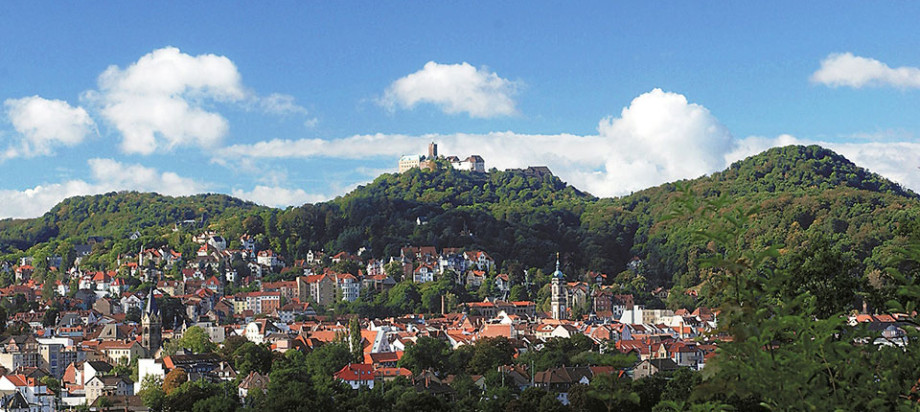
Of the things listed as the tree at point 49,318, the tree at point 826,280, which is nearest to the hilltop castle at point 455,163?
the tree at point 49,318

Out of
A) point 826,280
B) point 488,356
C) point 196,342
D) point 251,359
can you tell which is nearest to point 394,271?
point 196,342

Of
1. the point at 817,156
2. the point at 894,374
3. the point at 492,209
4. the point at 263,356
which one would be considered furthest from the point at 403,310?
the point at 894,374

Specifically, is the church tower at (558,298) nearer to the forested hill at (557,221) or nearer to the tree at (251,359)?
the forested hill at (557,221)

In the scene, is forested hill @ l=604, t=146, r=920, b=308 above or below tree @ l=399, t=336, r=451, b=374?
above

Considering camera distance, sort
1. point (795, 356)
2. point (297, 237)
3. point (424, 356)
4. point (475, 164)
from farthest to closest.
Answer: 1. point (475, 164)
2. point (297, 237)
3. point (424, 356)
4. point (795, 356)

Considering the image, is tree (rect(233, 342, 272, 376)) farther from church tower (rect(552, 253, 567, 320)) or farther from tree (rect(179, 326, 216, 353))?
church tower (rect(552, 253, 567, 320))

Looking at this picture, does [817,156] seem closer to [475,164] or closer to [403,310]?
[475,164]

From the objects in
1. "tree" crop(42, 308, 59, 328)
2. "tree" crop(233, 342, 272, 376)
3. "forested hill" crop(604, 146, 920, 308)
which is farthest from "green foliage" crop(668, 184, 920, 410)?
"tree" crop(42, 308, 59, 328)

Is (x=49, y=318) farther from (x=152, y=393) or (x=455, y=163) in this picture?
(x=455, y=163)
